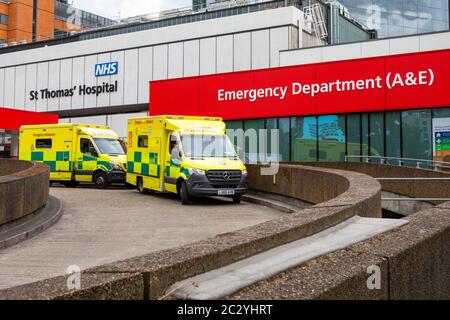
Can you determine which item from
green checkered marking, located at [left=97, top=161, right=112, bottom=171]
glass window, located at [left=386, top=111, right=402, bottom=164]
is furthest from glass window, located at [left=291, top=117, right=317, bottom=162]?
green checkered marking, located at [left=97, top=161, right=112, bottom=171]

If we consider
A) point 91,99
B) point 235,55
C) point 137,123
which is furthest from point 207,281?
point 91,99

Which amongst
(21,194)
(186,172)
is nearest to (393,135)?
(186,172)

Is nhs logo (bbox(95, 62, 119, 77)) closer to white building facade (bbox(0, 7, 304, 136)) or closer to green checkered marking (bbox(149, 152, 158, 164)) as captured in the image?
white building facade (bbox(0, 7, 304, 136))

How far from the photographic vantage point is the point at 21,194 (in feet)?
31.2

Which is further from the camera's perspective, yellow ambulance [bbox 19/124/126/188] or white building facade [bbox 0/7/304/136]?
white building facade [bbox 0/7/304/136]

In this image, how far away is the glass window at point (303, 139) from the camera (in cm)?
2431

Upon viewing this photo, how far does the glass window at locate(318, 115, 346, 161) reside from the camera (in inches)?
929

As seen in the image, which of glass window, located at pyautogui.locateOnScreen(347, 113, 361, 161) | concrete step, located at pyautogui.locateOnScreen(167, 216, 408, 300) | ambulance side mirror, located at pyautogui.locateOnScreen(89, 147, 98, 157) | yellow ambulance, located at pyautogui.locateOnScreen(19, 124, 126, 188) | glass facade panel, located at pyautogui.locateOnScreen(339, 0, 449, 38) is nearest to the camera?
concrete step, located at pyautogui.locateOnScreen(167, 216, 408, 300)

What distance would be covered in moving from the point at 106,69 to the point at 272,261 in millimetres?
43460

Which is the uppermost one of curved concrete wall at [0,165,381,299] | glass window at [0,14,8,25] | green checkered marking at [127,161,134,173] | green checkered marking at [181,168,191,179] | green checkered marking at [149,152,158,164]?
glass window at [0,14,8,25]

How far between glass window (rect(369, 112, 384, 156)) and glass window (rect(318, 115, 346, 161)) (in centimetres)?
132

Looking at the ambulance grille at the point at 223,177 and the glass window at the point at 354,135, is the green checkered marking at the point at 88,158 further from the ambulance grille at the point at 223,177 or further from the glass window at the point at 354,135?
the glass window at the point at 354,135

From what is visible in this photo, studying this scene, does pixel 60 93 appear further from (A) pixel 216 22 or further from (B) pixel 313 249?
(B) pixel 313 249

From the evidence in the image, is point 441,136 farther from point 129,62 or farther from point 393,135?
point 129,62
